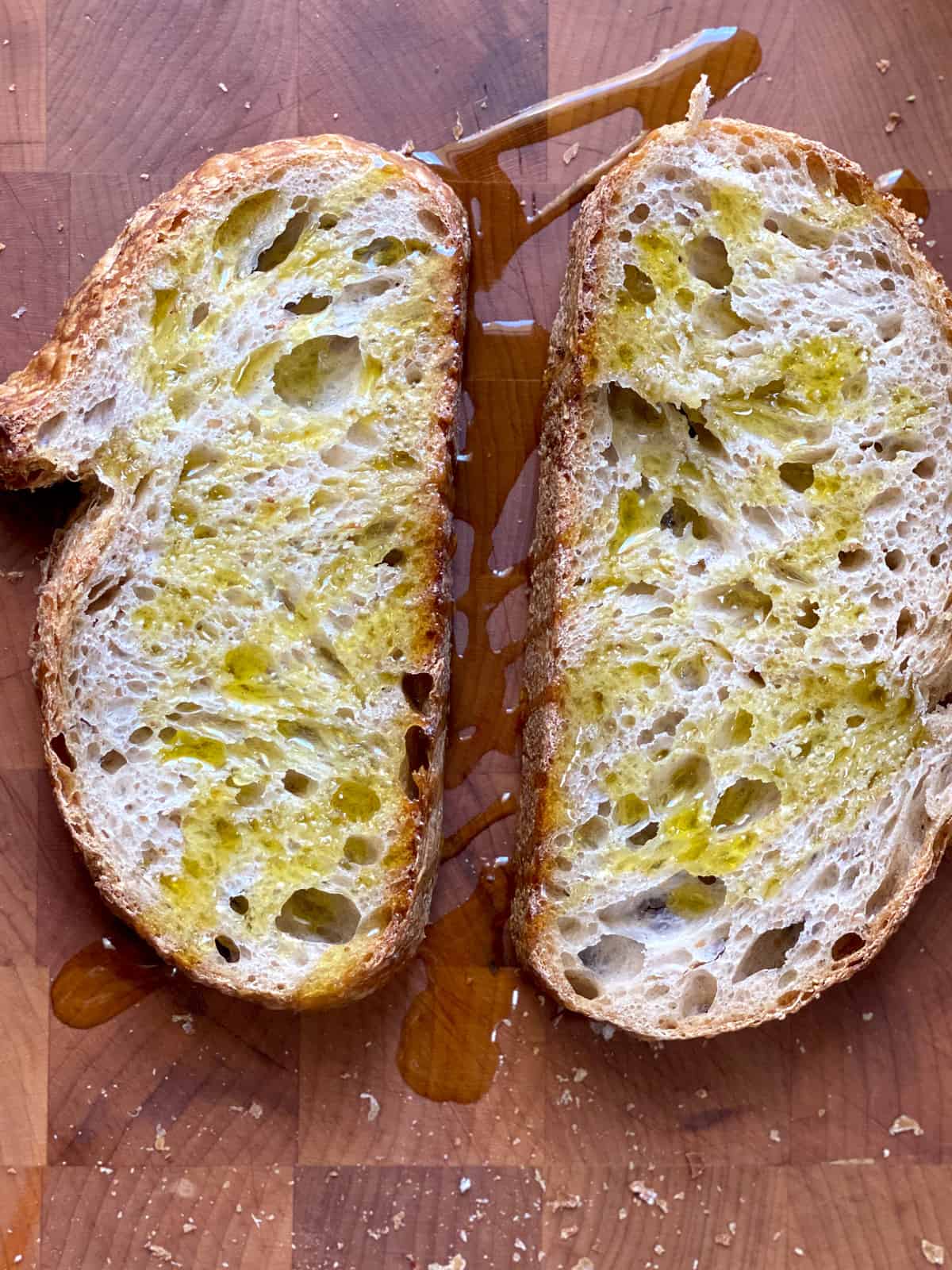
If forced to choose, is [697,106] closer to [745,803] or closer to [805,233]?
[805,233]

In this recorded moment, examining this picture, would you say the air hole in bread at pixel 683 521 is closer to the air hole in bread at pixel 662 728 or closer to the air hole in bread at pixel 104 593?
the air hole in bread at pixel 662 728

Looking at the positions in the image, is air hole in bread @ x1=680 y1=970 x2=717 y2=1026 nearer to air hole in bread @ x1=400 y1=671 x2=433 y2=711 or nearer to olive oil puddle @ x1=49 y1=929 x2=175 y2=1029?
air hole in bread @ x1=400 y1=671 x2=433 y2=711

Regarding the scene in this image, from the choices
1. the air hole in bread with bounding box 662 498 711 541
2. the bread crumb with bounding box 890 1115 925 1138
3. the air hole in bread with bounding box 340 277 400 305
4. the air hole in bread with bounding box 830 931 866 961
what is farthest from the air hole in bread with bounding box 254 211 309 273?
the bread crumb with bounding box 890 1115 925 1138

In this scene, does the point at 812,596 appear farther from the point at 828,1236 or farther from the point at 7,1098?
the point at 7,1098

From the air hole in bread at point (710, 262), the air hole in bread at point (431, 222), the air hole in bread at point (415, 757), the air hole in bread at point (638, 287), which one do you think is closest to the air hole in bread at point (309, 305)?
the air hole in bread at point (431, 222)

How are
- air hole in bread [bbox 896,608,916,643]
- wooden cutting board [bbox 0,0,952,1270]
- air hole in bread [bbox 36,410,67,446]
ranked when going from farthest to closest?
wooden cutting board [bbox 0,0,952,1270]
air hole in bread [bbox 896,608,916,643]
air hole in bread [bbox 36,410,67,446]

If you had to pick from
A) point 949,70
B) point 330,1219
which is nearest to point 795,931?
point 330,1219
